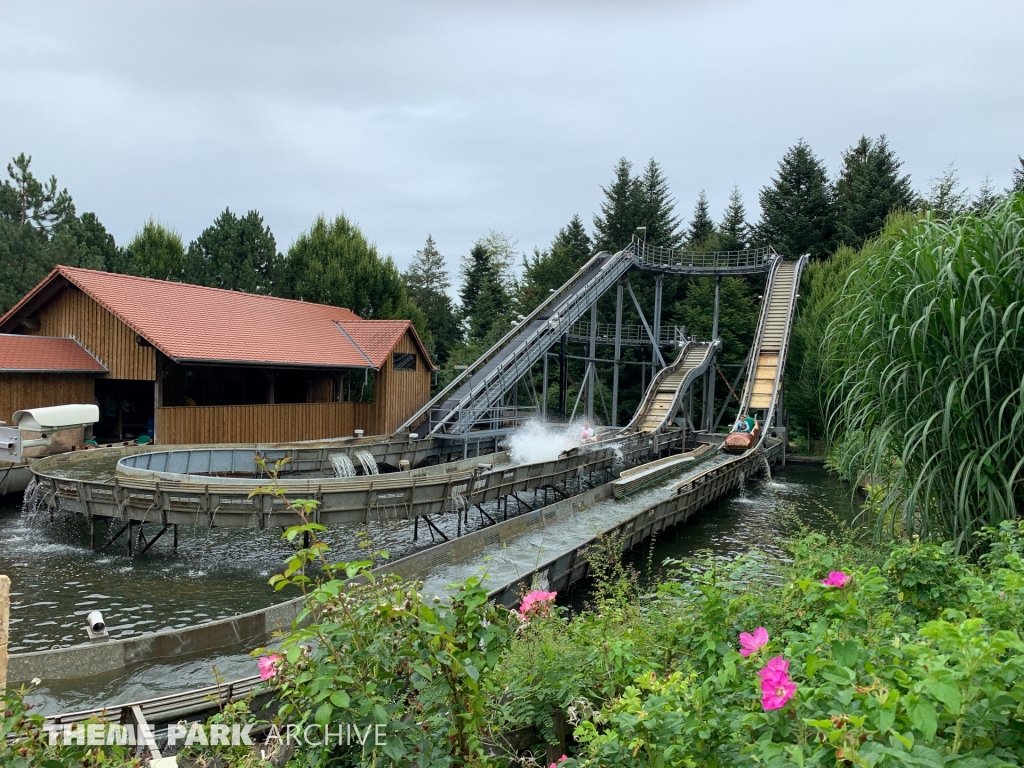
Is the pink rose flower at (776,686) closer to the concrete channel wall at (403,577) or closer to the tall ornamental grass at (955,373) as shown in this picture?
the tall ornamental grass at (955,373)

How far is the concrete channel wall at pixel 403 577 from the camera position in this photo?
655 cm

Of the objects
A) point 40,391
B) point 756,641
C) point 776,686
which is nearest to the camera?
point 776,686

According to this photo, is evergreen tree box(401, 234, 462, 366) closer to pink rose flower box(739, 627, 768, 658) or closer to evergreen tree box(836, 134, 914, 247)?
evergreen tree box(836, 134, 914, 247)

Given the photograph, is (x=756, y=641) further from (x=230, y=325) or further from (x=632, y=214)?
(x=632, y=214)

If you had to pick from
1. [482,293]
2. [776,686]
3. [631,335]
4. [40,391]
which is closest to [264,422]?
[40,391]

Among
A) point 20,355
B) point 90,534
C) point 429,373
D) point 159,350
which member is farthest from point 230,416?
point 429,373

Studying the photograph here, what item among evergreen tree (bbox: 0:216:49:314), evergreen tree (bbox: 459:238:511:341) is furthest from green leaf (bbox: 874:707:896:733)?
evergreen tree (bbox: 459:238:511:341)


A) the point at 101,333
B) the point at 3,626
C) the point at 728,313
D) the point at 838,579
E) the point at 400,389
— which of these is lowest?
the point at 3,626

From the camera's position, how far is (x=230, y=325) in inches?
788

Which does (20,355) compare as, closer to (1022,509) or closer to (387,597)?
(387,597)

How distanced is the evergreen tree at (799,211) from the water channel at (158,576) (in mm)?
24211

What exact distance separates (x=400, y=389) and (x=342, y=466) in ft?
26.0

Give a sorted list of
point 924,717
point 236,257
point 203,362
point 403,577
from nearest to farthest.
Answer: point 924,717, point 403,577, point 203,362, point 236,257

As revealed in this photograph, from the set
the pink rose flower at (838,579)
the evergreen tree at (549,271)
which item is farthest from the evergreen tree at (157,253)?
the pink rose flower at (838,579)
